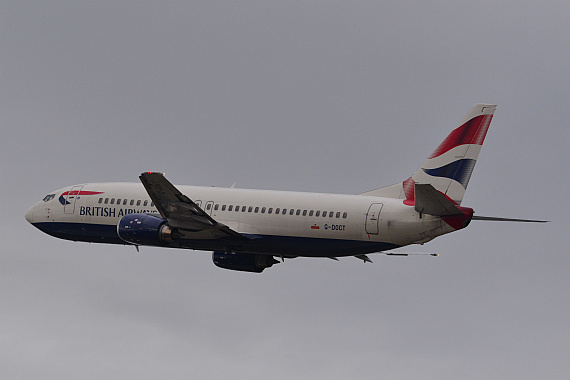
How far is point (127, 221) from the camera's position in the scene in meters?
71.5

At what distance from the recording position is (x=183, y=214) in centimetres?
7012

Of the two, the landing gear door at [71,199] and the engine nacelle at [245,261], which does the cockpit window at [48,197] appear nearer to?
the landing gear door at [71,199]

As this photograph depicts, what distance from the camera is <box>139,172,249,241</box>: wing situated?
68.1 m

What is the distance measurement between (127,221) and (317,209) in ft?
37.4

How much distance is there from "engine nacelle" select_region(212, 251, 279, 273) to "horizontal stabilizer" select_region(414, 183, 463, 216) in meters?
13.9

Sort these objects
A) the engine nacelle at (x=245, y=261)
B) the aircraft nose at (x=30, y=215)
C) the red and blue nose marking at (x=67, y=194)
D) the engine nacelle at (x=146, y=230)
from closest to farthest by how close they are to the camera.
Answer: the engine nacelle at (x=146, y=230)
the engine nacelle at (x=245, y=261)
the red and blue nose marking at (x=67, y=194)
the aircraft nose at (x=30, y=215)

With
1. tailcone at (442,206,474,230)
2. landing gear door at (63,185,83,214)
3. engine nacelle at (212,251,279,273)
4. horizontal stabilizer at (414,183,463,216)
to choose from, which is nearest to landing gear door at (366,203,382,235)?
horizontal stabilizer at (414,183,463,216)

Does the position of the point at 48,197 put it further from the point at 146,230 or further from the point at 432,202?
the point at 432,202

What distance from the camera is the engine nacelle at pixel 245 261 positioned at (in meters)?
76.6

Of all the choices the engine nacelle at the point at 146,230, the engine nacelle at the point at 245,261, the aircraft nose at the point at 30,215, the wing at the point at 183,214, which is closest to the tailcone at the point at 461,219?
the wing at the point at 183,214

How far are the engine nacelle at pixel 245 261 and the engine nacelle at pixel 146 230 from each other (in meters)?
6.85

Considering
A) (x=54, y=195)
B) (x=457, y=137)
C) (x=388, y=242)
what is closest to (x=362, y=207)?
(x=388, y=242)

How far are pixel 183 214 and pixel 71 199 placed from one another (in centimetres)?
1084

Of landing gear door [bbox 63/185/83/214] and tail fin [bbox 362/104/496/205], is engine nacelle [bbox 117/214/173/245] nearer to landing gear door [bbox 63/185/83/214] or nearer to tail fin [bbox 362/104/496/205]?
landing gear door [bbox 63/185/83/214]
